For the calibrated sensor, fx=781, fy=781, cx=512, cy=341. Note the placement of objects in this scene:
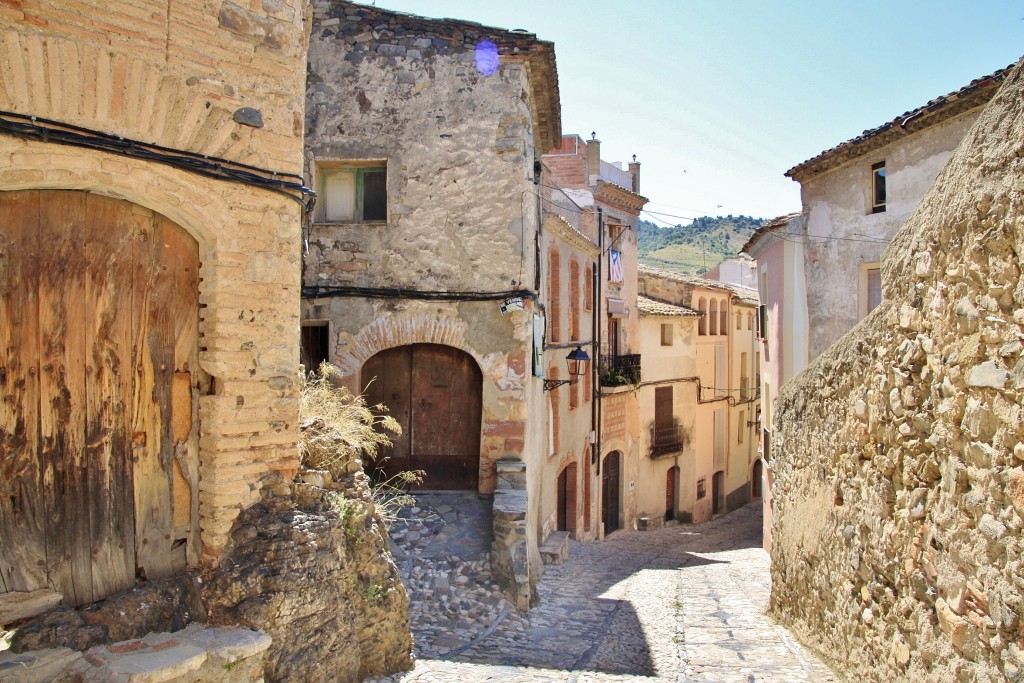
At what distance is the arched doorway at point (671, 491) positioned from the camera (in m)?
24.6

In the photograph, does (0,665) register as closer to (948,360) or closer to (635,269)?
(948,360)

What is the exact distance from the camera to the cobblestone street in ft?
23.1

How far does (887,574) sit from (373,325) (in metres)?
7.22

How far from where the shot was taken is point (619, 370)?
67.5ft

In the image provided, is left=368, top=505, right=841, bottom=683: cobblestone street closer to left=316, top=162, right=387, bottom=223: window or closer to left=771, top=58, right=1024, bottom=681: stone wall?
left=771, top=58, right=1024, bottom=681: stone wall

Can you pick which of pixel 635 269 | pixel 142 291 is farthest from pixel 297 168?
pixel 635 269

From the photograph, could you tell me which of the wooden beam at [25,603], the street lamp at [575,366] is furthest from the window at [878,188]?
the wooden beam at [25,603]

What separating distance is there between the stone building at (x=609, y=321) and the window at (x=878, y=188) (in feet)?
23.3

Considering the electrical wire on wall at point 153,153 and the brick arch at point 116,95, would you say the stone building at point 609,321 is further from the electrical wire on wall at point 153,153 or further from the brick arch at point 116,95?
the brick arch at point 116,95

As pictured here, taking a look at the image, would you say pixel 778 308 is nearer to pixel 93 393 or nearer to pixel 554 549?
pixel 554 549

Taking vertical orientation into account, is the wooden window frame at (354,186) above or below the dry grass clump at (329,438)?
above

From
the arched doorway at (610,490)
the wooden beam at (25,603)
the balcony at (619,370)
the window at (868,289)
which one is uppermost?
the window at (868,289)

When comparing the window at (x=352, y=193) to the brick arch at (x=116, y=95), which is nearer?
the brick arch at (x=116, y=95)

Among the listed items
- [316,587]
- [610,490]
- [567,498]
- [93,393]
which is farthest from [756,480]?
[93,393]
